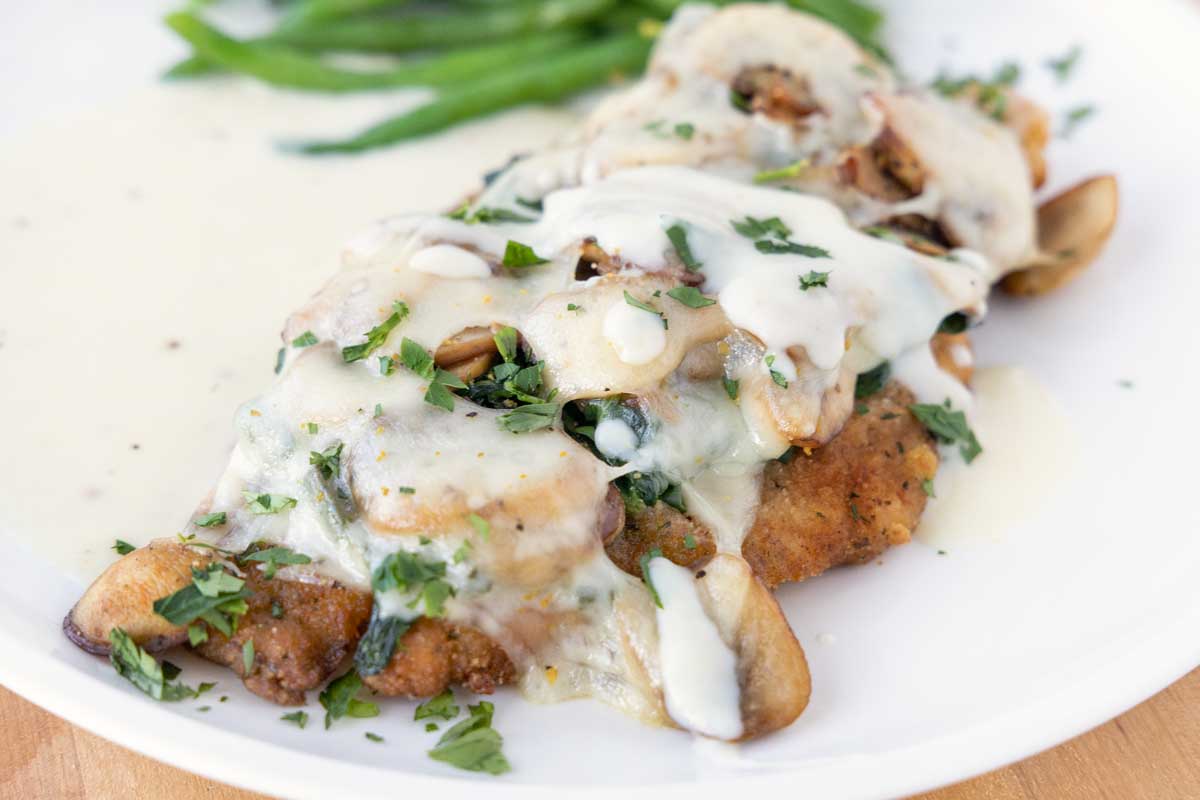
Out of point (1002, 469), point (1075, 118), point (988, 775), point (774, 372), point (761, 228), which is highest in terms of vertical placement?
point (761, 228)

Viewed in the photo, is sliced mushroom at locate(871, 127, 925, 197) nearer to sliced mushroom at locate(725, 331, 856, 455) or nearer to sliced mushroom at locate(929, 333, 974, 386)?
sliced mushroom at locate(929, 333, 974, 386)

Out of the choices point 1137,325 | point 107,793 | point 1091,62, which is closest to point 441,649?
Result: point 107,793

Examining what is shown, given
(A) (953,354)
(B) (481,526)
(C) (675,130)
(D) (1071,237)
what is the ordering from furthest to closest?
(D) (1071,237), (C) (675,130), (A) (953,354), (B) (481,526)

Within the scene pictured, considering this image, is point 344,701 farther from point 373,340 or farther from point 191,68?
point 191,68

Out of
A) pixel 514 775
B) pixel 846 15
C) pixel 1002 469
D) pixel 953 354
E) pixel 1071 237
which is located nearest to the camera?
pixel 514 775

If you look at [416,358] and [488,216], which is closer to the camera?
[416,358]

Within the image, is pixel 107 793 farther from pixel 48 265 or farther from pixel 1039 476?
pixel 1039 476

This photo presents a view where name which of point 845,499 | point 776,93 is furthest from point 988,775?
point 776,93
